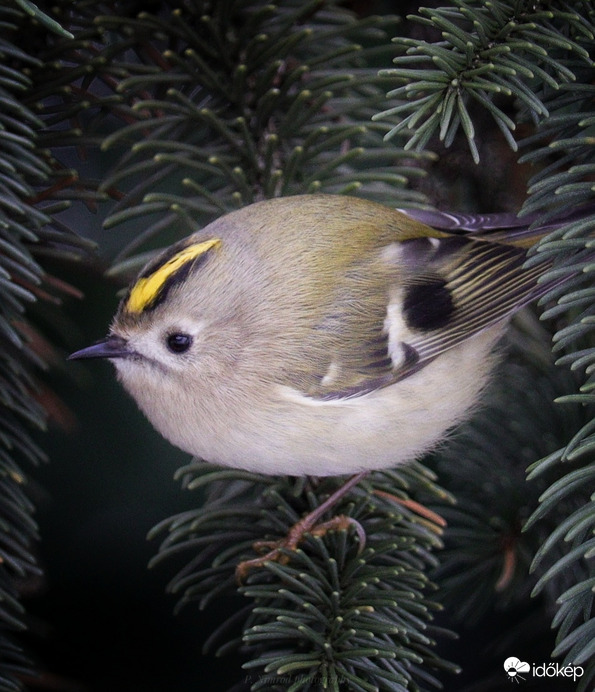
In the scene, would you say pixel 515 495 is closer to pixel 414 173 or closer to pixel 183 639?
pixel 414 173

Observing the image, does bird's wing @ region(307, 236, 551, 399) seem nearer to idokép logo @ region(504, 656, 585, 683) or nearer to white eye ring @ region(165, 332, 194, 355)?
white eye ring @ region(165, 332, 194, 355)

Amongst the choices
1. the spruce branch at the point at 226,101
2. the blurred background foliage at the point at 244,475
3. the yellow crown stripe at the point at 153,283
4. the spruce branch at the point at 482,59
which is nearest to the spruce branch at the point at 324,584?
the blurred background foliage at the point at 244,475

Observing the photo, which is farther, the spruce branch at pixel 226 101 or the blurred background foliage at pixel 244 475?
the spruce branch at pixel 226 101

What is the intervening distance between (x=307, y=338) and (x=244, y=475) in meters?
0.21

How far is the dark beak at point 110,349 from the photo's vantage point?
3.59 ft

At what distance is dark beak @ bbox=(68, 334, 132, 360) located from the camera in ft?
3.59

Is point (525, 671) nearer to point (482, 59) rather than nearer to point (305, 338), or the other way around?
point (305, 338)

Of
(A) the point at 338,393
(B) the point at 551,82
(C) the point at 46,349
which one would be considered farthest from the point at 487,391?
(C) the point at 46,349

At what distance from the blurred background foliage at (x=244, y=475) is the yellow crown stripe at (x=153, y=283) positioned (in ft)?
0.18

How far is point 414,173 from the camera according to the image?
1.11 metres

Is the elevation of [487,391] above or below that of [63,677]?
above

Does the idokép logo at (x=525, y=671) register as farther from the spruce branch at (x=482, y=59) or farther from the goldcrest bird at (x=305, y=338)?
the spruce branch at (x=482, y=59)

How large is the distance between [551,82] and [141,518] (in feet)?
3.19

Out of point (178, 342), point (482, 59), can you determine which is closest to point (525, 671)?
point (178, 342)
